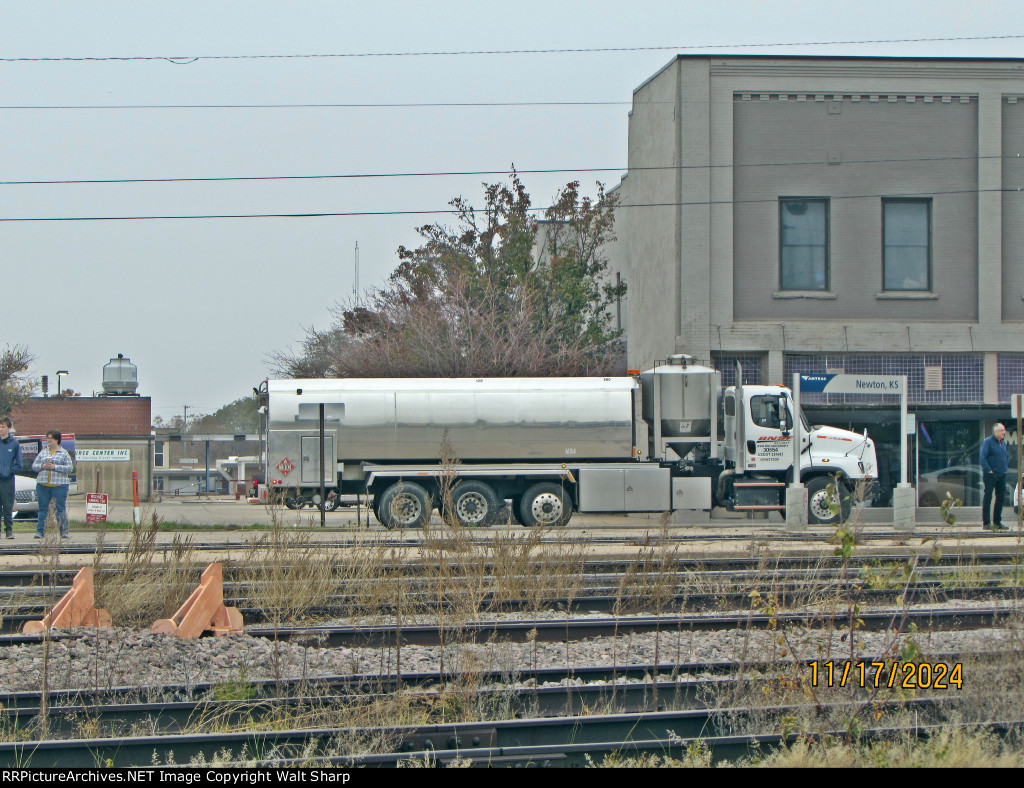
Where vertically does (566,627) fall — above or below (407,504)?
below

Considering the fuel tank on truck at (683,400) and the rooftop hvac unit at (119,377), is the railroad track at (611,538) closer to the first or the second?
the fuel tank on truck at (683,400)

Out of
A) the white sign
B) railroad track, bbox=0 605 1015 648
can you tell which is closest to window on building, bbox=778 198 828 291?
railroad track, bbox=0 605 1015 648

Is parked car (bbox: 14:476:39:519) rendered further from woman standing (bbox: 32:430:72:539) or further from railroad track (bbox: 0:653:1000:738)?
railroad track (bbox: 0:653:1000:738)

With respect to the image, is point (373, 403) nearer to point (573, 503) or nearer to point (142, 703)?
point (573, 503)

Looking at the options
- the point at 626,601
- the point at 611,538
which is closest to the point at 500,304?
the point at 611,538

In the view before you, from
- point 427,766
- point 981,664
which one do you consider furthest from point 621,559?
point 427,766

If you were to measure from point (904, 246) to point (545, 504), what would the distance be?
11.9m

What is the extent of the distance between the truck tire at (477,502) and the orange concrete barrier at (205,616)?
9521 millimetres

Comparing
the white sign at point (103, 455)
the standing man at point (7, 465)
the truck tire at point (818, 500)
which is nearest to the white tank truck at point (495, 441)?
the truck tire at point (818, 500)

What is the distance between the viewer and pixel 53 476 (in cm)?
1599

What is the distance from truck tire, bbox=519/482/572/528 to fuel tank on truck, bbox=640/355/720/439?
2522mm

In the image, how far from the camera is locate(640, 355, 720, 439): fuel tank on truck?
19.8m

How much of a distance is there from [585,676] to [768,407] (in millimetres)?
13548
